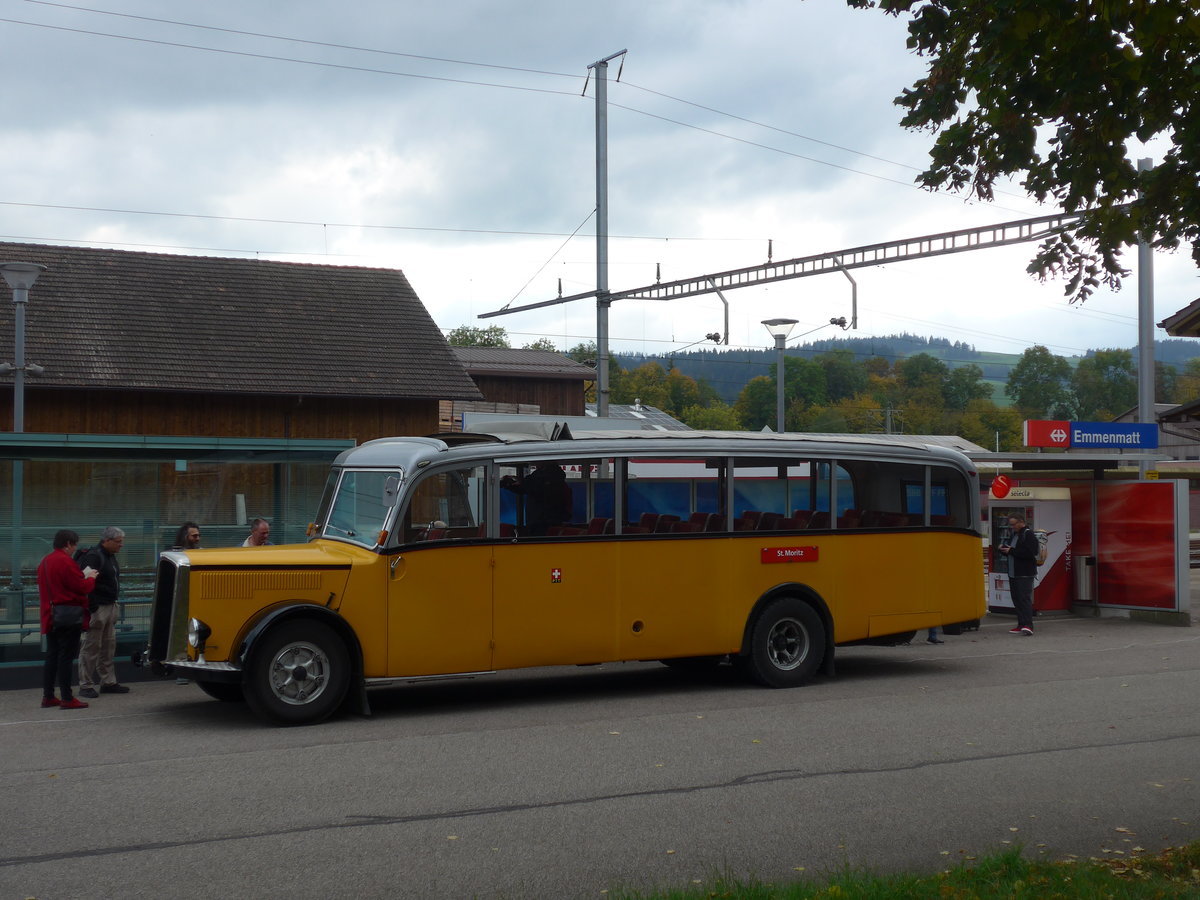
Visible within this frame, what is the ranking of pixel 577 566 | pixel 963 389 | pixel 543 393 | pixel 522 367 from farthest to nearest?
pixel 963 389 < pixel 543 393 < pixel 522 367 < pixel 577 566

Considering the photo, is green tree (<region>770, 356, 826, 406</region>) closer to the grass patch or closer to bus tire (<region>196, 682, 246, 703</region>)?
bus tire (<region>196, 682, 246, 703</region>)

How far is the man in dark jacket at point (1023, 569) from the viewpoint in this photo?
1855cm

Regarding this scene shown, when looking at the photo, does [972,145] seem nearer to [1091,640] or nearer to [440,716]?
[440,716]

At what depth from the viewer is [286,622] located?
1074cm

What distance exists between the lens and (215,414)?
1109 inches

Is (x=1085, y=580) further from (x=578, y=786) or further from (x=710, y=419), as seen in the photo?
(x=710, y=419)

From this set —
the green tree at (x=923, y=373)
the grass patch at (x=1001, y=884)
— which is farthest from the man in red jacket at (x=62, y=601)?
the green tree at (x=923, y=373)

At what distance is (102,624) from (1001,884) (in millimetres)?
9573


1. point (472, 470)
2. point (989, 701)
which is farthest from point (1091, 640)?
point (472, 470)

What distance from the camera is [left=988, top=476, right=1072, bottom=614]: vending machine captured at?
69.1 feet

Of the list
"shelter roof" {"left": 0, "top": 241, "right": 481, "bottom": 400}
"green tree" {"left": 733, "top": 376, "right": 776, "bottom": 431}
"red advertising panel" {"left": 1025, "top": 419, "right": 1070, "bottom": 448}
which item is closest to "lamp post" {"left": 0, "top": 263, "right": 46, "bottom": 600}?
"shelter roof" {"left": 0, "top": 241, "right": 481, "bottom": 400}

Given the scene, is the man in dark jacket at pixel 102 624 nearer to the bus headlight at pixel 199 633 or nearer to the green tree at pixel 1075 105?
the bus headlight at pixel 199 633

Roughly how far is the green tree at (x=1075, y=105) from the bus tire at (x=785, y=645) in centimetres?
489

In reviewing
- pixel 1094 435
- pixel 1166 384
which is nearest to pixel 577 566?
pixel 1094 435
